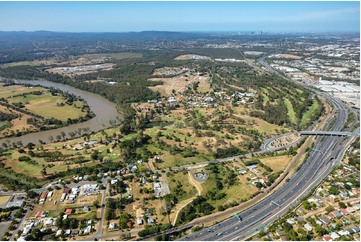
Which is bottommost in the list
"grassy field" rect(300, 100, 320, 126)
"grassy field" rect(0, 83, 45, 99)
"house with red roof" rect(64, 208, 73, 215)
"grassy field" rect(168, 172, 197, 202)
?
"grassy field" rect(300, 100, 320, 126)

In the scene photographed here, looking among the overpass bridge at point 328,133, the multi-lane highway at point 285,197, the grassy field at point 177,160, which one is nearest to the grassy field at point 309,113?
the overpass bridge at point 328,133

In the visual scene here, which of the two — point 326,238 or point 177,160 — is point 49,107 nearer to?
point 177,160

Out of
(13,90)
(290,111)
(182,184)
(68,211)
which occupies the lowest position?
(290,111)

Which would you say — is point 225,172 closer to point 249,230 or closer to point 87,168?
point 249,230

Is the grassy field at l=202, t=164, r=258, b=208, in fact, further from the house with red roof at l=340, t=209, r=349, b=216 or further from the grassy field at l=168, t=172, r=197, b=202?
the house with red roof at l=340, t=209, r=349, b=216

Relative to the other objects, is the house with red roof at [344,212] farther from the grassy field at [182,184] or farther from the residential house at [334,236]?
the grassy field at [182,184]

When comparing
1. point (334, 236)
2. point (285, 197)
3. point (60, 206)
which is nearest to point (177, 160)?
point (285, 197)

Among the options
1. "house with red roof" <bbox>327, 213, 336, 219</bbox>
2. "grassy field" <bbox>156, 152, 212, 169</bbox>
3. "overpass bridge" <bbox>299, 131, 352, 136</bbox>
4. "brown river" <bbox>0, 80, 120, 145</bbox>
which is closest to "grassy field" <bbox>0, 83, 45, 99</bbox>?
"brown river" <bbox>0, 80, 120, 145</bbox>
